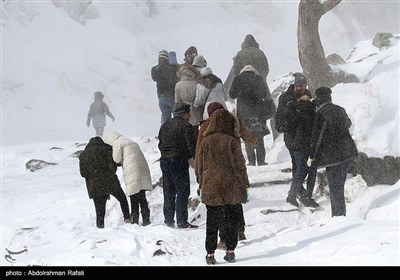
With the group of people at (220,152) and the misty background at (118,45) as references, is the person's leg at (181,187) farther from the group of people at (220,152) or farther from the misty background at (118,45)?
the misty background at (118,45)

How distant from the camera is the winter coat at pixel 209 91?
25.4 feet

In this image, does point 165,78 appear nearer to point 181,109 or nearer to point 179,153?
point 181,109

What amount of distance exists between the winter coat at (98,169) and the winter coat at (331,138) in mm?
2924

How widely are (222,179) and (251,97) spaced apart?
3671 mm

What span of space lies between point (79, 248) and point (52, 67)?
25508 mm

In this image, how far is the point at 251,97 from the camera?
8461 mm

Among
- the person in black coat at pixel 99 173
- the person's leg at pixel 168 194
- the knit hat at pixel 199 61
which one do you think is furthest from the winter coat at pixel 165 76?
the person's leg at pixel 168 194

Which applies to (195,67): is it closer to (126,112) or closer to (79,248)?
(79,248)

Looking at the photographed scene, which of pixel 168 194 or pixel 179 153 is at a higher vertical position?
pixel 179 153

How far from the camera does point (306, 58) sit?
37.4 feet

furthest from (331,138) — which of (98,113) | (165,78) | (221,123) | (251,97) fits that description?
(98,113)

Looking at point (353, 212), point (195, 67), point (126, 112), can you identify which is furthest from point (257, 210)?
point (126, 112)

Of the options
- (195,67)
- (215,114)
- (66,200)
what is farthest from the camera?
(66,200)

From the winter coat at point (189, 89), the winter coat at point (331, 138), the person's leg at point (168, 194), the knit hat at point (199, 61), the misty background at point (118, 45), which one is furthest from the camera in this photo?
the misty background at point (118, 45)
